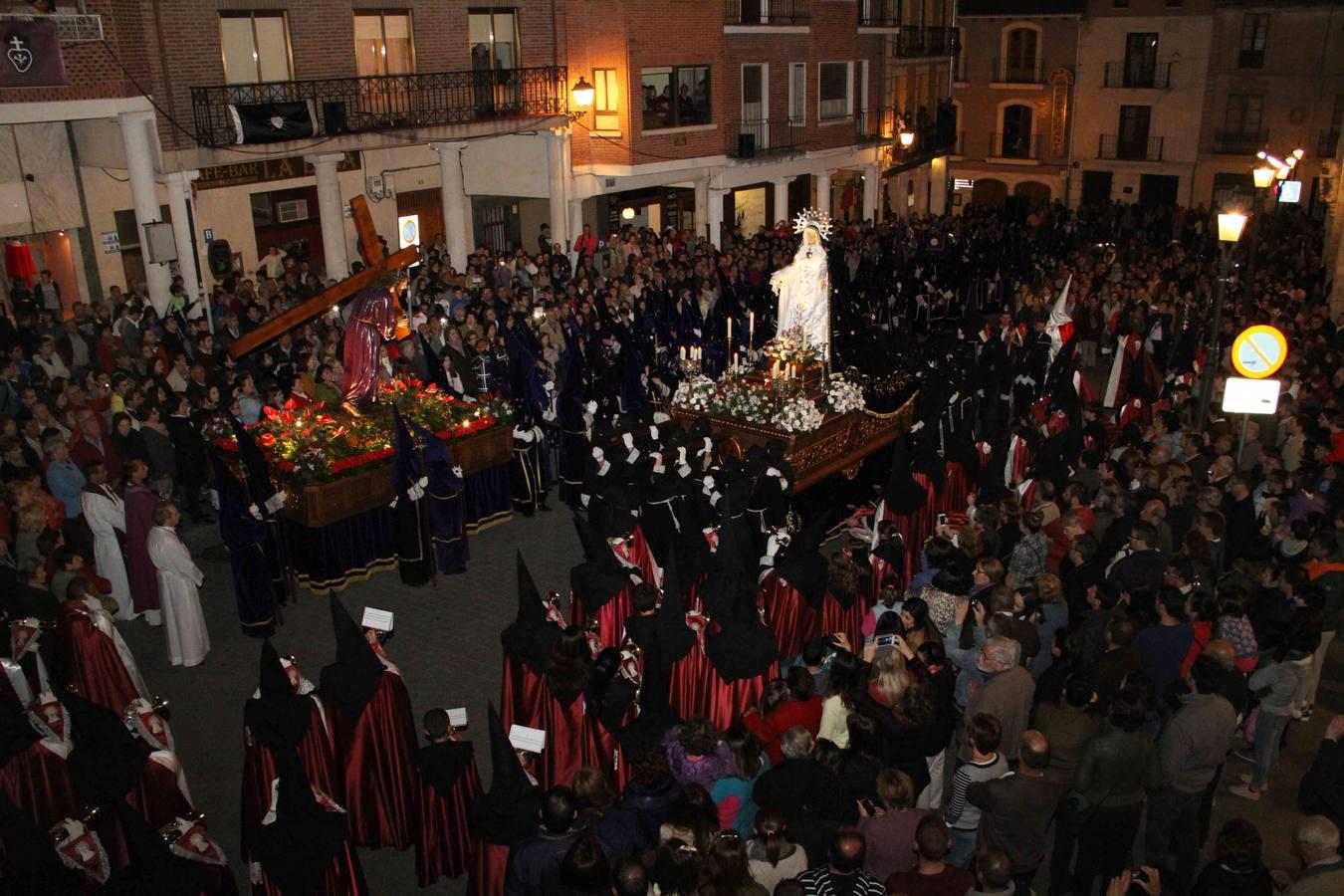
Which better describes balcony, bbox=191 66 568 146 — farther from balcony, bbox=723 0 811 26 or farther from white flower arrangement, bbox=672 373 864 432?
white flower arrangement, bbox=672 373 864 432

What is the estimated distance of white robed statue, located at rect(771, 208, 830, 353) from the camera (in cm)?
1541

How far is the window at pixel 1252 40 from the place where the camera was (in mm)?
39281

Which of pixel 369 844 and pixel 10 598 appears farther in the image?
pixel 10 598

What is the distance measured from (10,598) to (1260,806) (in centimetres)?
1064

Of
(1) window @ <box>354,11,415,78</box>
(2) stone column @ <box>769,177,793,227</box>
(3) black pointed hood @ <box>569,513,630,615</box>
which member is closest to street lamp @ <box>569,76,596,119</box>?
(1) window @ <box>354,11,415,78</box>

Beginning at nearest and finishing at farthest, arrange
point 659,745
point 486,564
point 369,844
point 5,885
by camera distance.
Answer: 1. point 5,885
2. point 659,745
3. point 369,844
4. point 486,564

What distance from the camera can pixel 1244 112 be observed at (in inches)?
1588

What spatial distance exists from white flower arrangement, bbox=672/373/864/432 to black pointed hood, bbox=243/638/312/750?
782 cm

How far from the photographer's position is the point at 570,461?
1520 centimetres

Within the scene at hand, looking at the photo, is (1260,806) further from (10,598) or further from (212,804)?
(10,598)

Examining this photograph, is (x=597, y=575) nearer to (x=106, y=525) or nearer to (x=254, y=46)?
(x=106, y=525)

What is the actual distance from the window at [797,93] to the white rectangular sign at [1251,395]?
884 inches

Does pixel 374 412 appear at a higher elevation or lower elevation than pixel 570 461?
higher

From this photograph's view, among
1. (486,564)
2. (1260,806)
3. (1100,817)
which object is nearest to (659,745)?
(1100,817)
